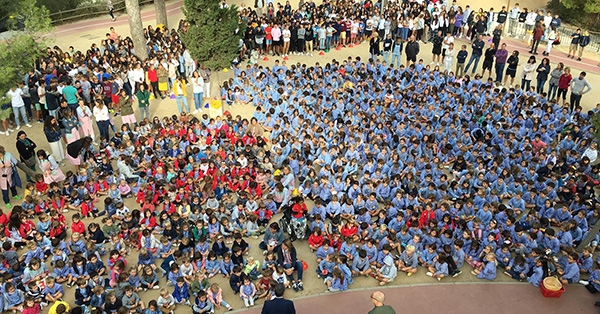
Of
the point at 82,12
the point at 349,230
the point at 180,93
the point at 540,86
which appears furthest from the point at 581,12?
the point at 82,12

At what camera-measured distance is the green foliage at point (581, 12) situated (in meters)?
27.4

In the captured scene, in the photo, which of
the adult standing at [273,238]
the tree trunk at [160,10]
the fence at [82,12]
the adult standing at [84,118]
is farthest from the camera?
the fence at [82,12]

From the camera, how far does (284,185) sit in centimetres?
1289

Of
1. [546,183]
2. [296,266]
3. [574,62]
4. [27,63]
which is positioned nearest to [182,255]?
[296,266]

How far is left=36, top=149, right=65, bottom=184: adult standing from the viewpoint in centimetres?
1268

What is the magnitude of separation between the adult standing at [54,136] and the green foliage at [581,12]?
89.3 feet

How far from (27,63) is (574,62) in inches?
846

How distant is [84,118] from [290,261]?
7.88m

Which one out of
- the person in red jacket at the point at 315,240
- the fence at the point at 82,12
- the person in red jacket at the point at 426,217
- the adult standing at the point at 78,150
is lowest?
the person in red jacket at the point at 315,240

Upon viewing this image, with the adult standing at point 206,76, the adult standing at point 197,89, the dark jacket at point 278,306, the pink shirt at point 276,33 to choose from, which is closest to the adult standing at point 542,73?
the pink shirt at point 276,33

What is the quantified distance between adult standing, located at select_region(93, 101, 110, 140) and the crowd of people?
0.95 feet

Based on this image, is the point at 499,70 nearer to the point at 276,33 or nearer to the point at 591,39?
the point at 276,33

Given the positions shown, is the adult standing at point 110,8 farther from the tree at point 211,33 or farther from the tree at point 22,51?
the tree at point 211,33

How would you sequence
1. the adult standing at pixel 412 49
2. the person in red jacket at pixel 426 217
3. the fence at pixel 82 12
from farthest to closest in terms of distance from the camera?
the fence at pixel 82 12 < the adult standing at pixel 412 49 < the person in red jacket at pixel 426 217
